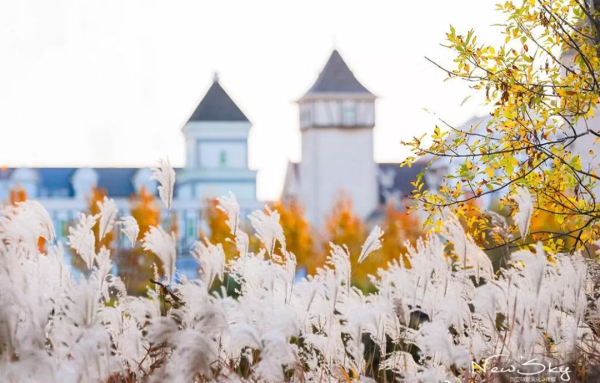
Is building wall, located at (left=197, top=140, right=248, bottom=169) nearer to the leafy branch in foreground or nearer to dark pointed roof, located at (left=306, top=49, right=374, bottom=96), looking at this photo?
dark pointed roof, located at (left=306, top=49, right=374, bottom=96)

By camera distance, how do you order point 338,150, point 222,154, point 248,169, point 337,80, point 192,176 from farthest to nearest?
point 337,80
point 338,150
point 222,154
point 248,169
point 192,176

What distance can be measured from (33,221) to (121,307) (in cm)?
59

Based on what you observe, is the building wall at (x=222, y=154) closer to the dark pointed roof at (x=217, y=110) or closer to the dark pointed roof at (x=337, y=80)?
the dark pointed roof at (x=217, y=110)

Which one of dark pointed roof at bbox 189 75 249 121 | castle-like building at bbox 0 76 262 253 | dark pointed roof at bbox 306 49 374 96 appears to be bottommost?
castle-like building at bbox 0 76 262 253

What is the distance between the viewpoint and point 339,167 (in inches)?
2176

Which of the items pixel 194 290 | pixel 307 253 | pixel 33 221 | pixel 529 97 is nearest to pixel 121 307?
pixel 33 221

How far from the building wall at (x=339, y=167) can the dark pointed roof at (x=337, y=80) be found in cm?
221

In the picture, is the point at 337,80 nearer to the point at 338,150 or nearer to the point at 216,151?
the point at 338,150

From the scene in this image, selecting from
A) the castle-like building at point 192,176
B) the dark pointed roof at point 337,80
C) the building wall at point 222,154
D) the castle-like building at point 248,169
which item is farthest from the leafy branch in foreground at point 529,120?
the dark pointed roof at point 337,80

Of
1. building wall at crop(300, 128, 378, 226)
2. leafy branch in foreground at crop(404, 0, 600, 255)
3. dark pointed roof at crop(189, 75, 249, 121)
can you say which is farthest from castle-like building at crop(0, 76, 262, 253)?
leafy branch in foreground at crop(404, 0, 600, 255)

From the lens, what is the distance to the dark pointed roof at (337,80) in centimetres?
5744

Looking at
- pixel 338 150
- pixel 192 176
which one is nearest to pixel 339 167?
pixel 338 150

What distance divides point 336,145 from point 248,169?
18.8 feet

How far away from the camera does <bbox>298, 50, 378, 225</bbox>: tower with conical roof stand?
180 ft
